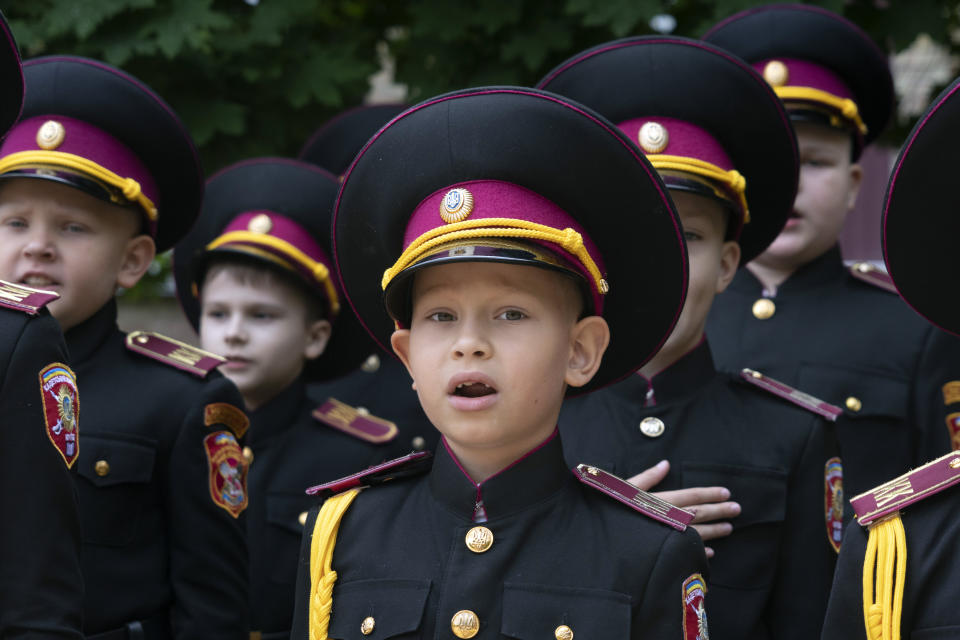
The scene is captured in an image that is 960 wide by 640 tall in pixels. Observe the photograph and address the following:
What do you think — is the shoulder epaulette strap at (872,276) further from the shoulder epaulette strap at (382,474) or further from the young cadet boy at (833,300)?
the shoulder epaulette strap at (382,474)

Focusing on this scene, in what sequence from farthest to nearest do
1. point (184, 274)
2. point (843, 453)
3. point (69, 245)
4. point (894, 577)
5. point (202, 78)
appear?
point (202, 78), point (184, 274), point (843, 453), point (69, 245), point (894, 577)

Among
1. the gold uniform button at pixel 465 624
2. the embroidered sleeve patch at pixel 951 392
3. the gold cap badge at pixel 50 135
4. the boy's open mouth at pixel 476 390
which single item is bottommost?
the gold uniform button at pixel 465 624

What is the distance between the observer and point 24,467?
244 centimetres

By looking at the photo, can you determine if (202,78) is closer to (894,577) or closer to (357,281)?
(357,281)

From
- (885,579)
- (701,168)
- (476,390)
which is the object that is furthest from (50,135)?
(885,579)

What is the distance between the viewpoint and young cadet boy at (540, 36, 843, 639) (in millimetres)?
3117

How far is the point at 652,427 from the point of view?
130 inches

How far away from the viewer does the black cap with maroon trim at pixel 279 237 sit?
4.41 m

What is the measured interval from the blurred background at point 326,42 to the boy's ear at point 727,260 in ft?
4.90

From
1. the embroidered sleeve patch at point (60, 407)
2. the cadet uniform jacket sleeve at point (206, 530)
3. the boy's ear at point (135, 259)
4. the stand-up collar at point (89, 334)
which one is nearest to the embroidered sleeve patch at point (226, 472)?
the cadet uniform jacket sleeve at point (206, 530)

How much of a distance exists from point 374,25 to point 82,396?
2.91m

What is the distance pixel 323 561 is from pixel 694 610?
30.4 inches

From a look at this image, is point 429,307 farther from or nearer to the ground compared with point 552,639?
farther from the ground

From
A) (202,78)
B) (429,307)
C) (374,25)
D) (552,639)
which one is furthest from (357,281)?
(374,25)
